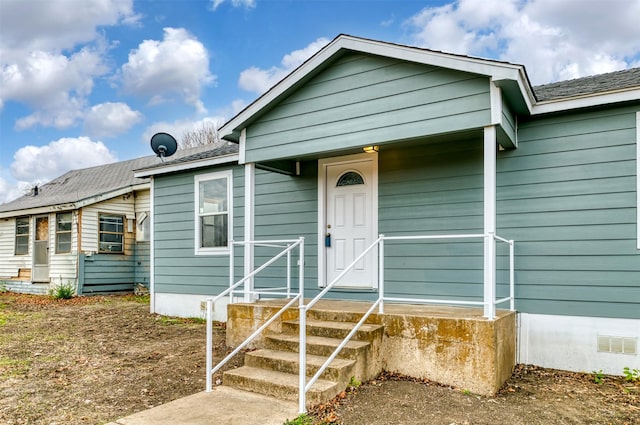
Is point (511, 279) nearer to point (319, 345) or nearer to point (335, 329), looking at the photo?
point (335, 329)

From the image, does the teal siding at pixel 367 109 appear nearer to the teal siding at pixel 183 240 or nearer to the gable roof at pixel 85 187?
the teal siding at pixel 183 240

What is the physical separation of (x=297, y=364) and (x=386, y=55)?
345cm

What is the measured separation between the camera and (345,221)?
6371 mm

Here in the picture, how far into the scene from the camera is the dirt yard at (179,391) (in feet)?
11.4

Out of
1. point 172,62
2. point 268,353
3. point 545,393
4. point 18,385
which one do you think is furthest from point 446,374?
point 172,62

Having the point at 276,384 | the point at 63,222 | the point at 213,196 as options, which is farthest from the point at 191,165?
the point at 63,222

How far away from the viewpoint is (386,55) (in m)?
4.88

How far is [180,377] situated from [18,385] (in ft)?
5.24

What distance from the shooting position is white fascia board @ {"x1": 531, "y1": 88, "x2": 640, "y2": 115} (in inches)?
179

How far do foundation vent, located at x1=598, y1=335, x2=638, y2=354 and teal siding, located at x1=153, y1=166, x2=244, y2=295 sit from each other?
5.47 metres

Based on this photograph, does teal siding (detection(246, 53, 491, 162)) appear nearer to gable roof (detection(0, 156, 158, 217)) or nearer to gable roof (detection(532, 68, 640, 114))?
gable roof (detection(532, 68, 640, 114))

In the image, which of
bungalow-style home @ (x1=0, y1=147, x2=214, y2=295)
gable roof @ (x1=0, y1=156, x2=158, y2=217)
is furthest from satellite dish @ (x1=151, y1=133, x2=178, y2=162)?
gable roof @ (x1=0, y1=156, x2=158, y2=217)

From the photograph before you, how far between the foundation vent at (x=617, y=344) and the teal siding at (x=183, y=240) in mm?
5472

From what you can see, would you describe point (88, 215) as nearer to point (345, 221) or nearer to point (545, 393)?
point (345, 221)
